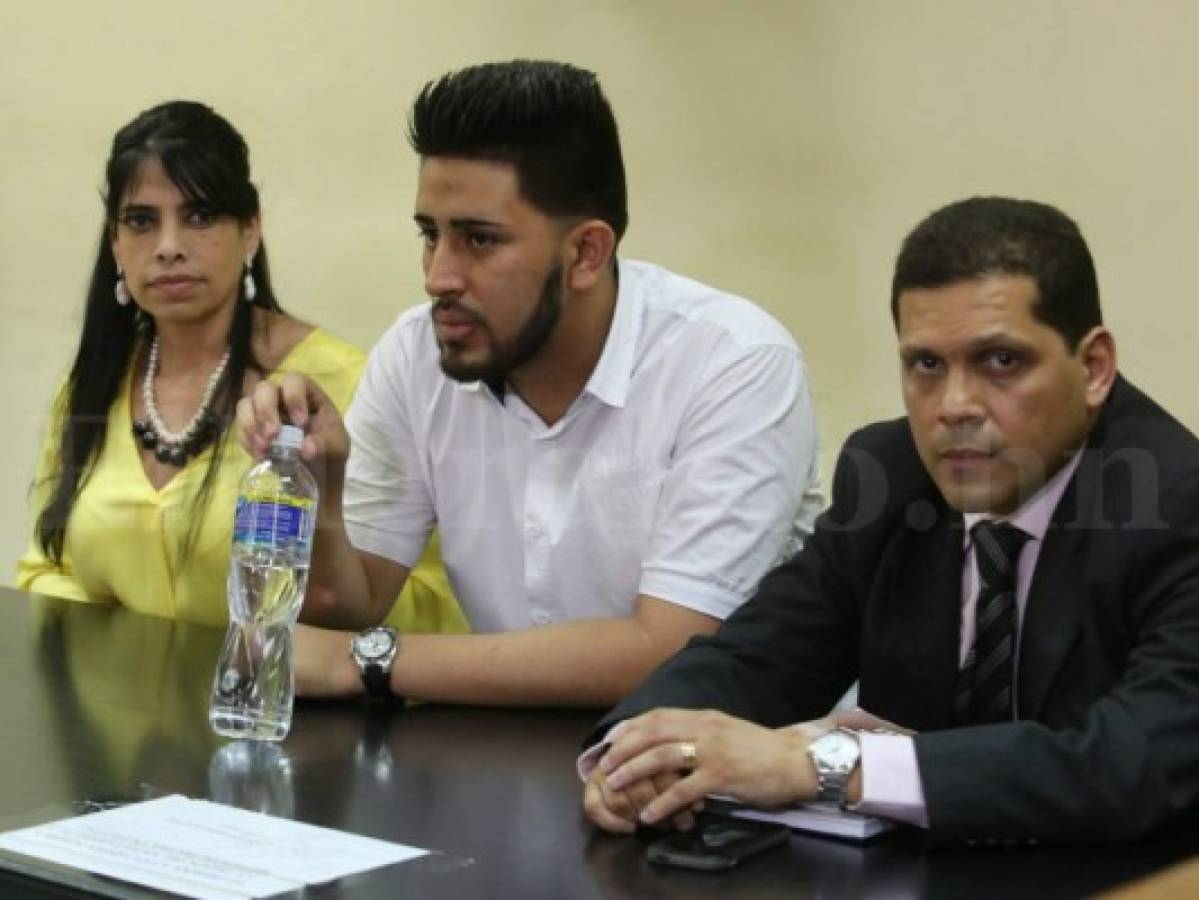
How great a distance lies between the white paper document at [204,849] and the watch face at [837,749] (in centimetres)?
38

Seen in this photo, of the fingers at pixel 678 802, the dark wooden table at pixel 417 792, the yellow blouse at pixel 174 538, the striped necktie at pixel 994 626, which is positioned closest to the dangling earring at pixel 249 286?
the yellow blouse at pixel 174 538

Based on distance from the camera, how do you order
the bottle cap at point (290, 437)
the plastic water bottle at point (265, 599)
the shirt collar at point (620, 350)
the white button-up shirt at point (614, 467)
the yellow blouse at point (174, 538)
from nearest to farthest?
the plastic water bottle at point (265, 599) < the bottle cap at point (290, 437) < the white button-up shirt at point (614, 467) < the shirt collar at point (620, 350) < the yellow blouse at point (174, 538)

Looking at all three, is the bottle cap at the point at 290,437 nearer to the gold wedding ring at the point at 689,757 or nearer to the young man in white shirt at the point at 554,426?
the young man in white shirt at the point at 554,426

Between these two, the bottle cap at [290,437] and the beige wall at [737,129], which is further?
the beige wall at [737,129]

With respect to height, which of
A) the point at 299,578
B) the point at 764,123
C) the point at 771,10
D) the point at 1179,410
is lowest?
the point at 299,578

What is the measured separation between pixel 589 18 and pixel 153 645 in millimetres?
1730

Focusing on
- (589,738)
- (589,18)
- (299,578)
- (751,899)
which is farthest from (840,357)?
(751,899)

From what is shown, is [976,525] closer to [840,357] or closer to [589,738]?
[589,738]

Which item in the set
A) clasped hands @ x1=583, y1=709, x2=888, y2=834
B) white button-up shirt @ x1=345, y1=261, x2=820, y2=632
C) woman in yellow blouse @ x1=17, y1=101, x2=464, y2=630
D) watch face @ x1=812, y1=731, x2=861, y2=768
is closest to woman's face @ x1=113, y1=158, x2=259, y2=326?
woman in yellow blouse @ x1=17, y1=101, x2=464, y2=630

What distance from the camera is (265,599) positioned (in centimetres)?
217

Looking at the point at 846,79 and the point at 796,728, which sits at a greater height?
the point at 846,79

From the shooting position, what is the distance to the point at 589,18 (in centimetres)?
363

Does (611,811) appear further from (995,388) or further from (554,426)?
(554,426)

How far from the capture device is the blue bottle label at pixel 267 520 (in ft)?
6.69
